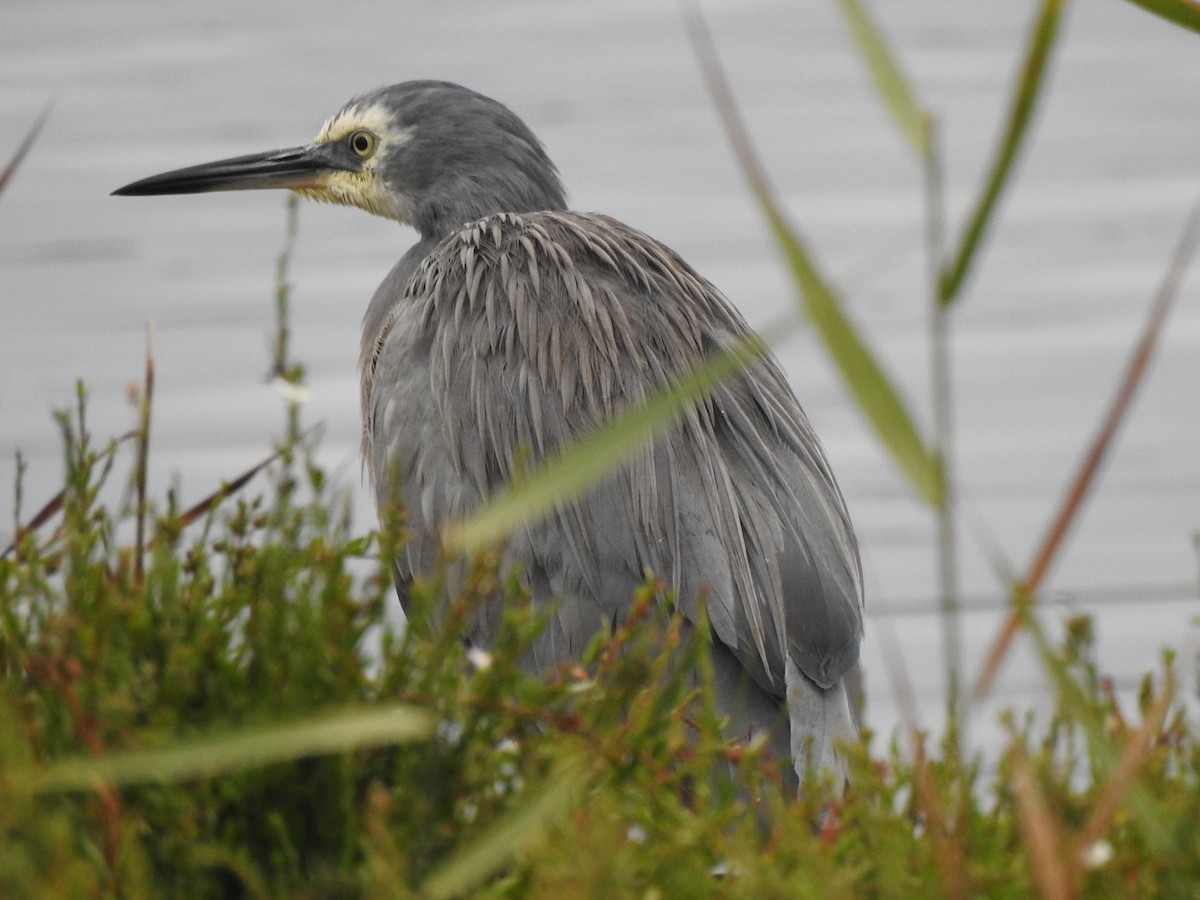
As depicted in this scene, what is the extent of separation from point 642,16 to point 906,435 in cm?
796

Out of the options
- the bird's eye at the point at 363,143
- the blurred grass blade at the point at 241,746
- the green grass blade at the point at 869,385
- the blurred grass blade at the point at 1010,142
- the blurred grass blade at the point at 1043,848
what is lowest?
the blurred grass blade at the point at 241,746

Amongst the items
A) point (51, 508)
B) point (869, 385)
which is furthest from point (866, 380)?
point (51, 508)

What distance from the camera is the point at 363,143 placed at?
354cm

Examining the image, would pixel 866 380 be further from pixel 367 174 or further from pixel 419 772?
pixel 367 174

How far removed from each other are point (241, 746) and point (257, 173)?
249 cm

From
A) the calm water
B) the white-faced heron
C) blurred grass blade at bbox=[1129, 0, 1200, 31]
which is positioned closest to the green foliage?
blurred grass blade at bbox=[1129, 0, 1200, 31]

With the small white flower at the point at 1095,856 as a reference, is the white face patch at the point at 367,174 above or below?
above

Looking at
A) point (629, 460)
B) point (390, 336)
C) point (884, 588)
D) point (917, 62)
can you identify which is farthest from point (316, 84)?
point (629, 460)

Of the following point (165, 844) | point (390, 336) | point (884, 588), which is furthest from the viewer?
point (884, 588)

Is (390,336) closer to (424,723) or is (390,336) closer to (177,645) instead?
(177,645)

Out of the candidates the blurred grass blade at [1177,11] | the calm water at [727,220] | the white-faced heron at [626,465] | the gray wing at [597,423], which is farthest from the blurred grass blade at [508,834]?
the calm water at [727,220]

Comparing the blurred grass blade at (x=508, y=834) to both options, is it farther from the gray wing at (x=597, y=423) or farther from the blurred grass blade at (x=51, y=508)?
the gray wing at (x=597, y=423)

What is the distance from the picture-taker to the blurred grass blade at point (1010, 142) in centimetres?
125

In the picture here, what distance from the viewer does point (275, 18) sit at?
8.95 meters
